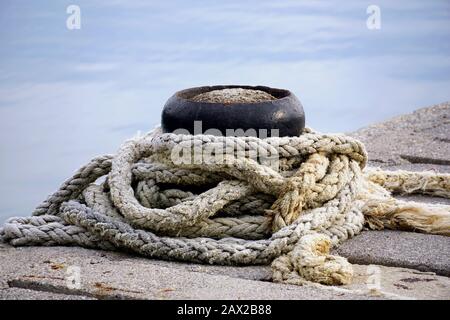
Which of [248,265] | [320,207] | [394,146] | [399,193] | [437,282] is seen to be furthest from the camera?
[394,146]

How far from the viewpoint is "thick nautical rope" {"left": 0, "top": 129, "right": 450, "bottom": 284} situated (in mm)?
2568

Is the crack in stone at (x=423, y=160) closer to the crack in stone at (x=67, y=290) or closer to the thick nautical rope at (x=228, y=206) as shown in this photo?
the thick nautical rope at (x=228, y=206)

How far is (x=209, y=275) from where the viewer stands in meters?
2.37

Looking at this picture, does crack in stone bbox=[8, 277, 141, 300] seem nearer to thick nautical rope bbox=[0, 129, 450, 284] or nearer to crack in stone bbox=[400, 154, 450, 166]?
thick nautical rope bbox=[0, 129, 450, 284]

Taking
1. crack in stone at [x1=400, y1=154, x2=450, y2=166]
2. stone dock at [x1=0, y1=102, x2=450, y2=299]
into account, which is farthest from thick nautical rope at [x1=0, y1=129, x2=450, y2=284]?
crack in stone at [x1=400, y1=154, x2=450, y2=166]

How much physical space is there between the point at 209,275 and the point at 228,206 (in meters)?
0.41

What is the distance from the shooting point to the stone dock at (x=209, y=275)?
2.19 metres

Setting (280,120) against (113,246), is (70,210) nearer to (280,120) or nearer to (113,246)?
(113,246)

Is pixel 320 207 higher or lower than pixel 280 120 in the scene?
lower

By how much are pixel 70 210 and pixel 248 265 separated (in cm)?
74
